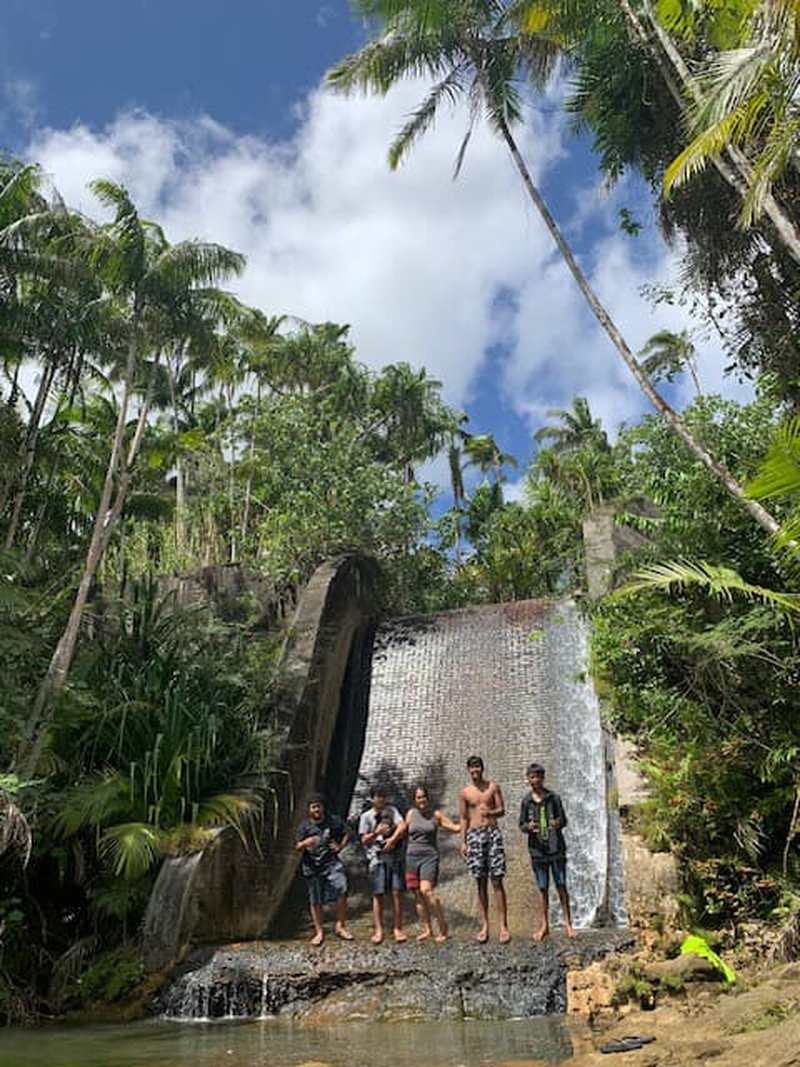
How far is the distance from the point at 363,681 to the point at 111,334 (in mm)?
6886

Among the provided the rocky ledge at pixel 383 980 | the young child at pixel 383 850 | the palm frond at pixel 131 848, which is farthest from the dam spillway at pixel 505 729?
the palm frond at pixel 131 848

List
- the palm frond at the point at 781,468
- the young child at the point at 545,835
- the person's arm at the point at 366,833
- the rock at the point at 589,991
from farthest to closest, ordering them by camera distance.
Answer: the person's arm at the point at 366,833 < the young child at the point at 545,835 < the palm frond at the point at 781,468 < the rock at the point at 589,991

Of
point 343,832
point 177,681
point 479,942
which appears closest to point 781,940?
point 479,942

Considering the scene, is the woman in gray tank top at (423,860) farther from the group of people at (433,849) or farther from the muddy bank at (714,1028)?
the muddy bank at (714,1028)

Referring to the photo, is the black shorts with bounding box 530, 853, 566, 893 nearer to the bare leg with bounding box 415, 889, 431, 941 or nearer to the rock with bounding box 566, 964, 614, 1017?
the bare leg with bounding box 415, 889, 431, 941

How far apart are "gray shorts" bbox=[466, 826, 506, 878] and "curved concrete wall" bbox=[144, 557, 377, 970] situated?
285 centimetres

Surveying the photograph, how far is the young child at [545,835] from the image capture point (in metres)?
8.39

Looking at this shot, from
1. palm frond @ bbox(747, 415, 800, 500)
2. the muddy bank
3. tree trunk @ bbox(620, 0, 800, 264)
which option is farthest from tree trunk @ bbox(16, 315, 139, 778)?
tree trunk @ bbox(620, 0, 800, 264)

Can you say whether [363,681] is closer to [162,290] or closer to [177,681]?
[177,681]

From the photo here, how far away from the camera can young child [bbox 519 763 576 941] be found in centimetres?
839

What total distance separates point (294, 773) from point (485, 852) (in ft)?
13.5

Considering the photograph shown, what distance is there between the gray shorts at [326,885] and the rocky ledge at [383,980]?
1.53 ft

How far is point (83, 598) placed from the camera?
39.4 ft

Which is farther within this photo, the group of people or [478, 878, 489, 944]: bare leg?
the group of people
